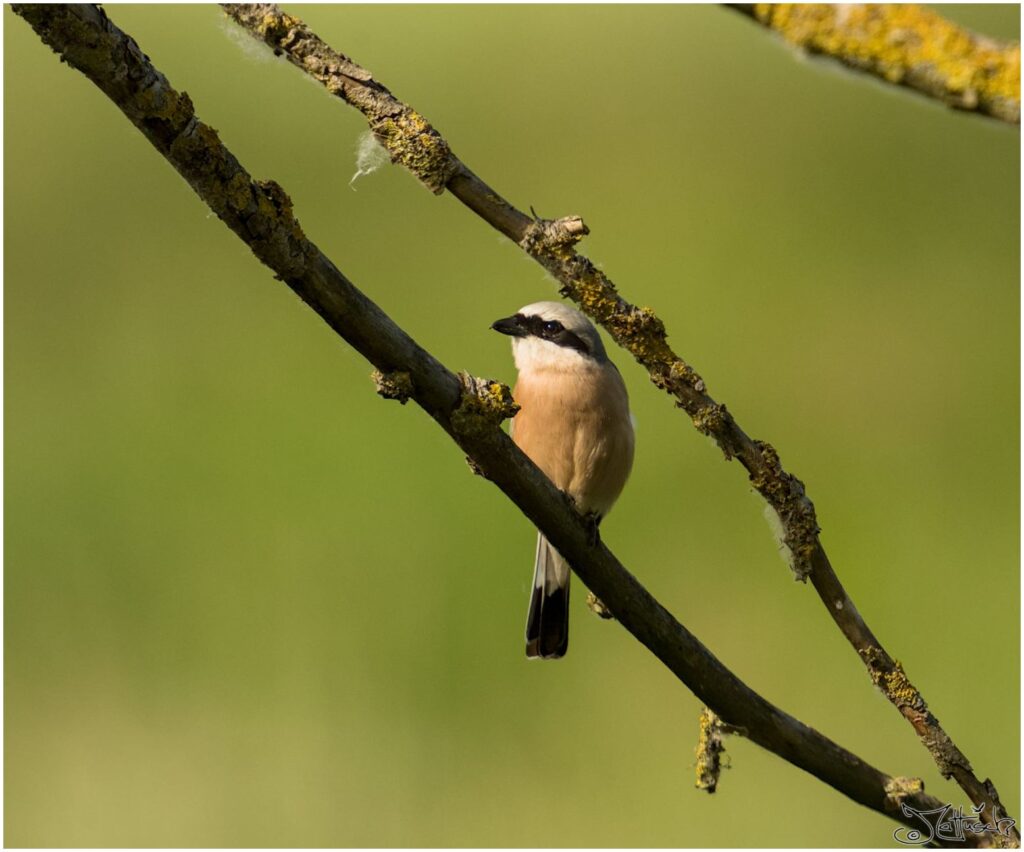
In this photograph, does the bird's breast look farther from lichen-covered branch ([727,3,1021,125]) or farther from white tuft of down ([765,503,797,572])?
lichen-covered branch ([727,3,1021,125])

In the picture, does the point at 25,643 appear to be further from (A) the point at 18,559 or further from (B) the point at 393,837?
(B) the point at 393,837

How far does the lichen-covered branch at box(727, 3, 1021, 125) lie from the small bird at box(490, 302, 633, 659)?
232 centimetres

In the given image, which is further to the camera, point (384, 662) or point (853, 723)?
point (384, 662)

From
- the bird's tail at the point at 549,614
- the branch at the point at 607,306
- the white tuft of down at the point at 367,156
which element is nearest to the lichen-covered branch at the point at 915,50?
the branch at the point at 607,306

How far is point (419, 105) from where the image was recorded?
6.45 m

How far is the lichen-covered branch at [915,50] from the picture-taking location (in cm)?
87

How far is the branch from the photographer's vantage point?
4.67ft

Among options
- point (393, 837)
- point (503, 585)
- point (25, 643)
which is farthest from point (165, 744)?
point (503, 585)

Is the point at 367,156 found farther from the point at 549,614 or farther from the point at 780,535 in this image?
the point at 549,614

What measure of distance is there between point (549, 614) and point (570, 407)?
60 cm

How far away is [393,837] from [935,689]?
235cm

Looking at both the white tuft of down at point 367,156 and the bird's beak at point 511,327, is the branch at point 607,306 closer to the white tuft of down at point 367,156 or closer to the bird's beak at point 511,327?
the white tuft of down at point 367,156

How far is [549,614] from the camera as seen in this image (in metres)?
3.40

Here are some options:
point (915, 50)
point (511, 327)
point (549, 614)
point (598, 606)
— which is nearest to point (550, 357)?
point (511, 327)
